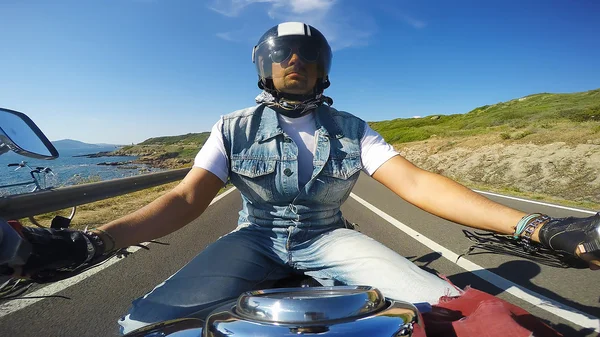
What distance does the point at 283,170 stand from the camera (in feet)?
6.61

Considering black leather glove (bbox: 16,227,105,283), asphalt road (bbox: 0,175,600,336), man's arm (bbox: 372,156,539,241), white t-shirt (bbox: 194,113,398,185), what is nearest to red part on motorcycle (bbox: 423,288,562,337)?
man's arm (bbox: 372,156,539,241)

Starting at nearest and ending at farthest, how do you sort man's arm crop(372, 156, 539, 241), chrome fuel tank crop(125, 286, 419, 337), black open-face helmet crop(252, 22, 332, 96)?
chrome fuel tank crop(125, 286, 419, 337)
man's arm crop(372, 156, 539, 241)
black open-face helmet crop(252, 22, 332, 96)

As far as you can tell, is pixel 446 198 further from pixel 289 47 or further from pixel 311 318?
pixel 311 318

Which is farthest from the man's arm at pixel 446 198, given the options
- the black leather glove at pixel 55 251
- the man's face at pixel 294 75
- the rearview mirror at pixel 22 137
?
the rearview mirror at pixel 22 137

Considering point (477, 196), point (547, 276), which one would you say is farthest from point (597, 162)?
point (477, 196)

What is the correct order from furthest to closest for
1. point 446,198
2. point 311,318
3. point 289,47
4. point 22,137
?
1. point 289,47
2. point 446,198
3. point 22,137
4. point 311,318

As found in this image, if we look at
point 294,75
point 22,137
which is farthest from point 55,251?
point 294,75

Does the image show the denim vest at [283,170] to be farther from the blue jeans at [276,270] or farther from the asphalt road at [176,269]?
the asphalt road at [176,269]

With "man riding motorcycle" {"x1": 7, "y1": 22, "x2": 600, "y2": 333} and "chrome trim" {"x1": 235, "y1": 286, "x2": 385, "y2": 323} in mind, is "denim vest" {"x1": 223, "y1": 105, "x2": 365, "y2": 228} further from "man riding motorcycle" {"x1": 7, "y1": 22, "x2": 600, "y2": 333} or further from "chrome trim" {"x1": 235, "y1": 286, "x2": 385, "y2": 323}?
"chrome trim" {"x1": 235, "y1": 286, "x2": 385, "y2": 323}

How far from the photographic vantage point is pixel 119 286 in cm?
333

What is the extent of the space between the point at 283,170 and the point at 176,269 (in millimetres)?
2434

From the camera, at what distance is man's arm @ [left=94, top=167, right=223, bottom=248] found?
133 cm

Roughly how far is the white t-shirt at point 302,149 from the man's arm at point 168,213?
64mm

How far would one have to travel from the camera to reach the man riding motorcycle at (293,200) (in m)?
1.33
